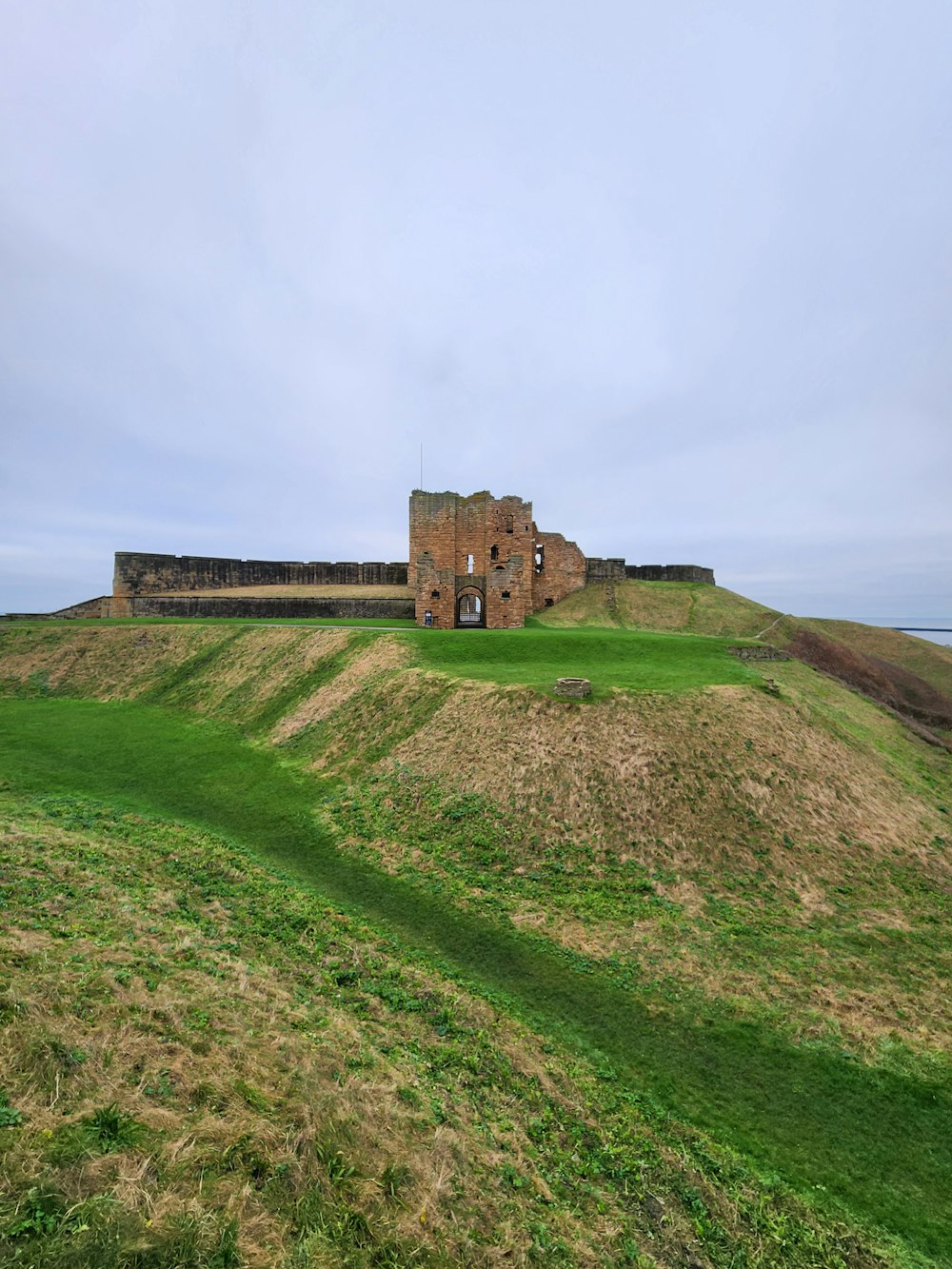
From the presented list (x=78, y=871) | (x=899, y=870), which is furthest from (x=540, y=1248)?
(x=899, y=870)

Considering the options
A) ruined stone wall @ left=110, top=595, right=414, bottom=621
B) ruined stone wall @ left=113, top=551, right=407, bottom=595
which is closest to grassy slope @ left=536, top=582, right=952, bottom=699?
ruined stone wall @ left=110, top=595, right=414, bottom=621

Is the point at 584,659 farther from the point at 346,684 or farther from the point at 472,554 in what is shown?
the point at 472,554

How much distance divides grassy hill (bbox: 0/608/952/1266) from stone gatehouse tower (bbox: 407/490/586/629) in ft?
47.6

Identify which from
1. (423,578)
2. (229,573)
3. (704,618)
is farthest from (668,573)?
(229,573)

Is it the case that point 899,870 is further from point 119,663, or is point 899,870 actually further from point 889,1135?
point 119,663

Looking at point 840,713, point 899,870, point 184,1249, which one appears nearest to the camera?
point 184,1249

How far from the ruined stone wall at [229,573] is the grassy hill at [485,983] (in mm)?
22903

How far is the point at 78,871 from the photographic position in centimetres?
1009

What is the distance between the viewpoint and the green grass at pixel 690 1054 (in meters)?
6.54

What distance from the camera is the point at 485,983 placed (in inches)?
368

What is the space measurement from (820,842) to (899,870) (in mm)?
1785

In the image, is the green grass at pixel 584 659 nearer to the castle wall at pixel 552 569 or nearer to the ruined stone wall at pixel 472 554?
the ruined stone wall at pixel 472 554

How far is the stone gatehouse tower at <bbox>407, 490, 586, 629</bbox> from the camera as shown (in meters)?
34.9

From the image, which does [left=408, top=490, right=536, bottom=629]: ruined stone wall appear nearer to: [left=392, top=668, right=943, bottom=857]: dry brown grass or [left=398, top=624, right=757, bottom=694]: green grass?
[left=398, top=624, right=757, bottom=694]: green grass
